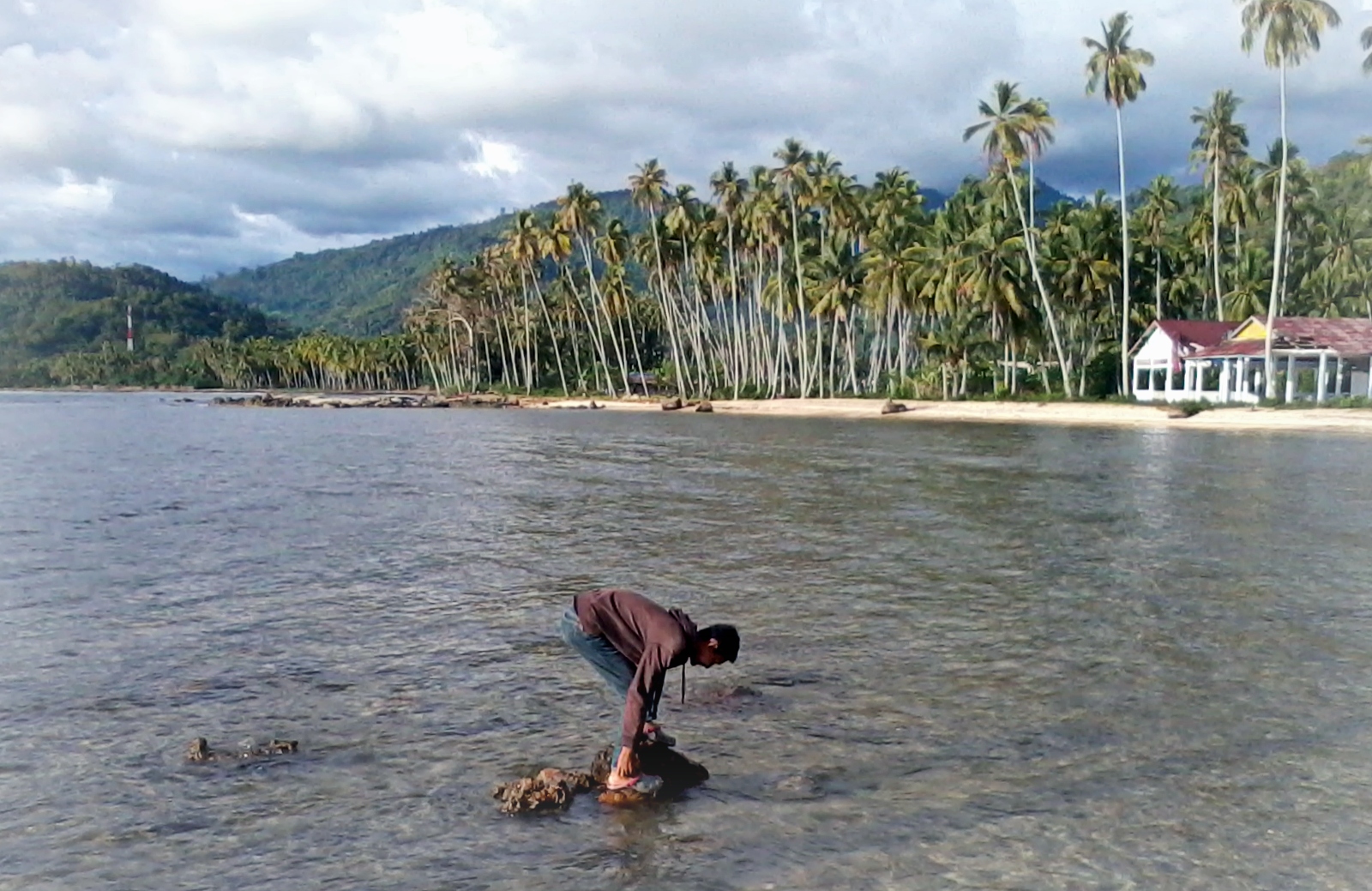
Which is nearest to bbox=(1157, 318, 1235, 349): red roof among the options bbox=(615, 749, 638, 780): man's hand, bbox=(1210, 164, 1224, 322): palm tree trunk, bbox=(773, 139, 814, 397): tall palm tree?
bbox=(1210, 164, 1224, 322): palm tree trunk

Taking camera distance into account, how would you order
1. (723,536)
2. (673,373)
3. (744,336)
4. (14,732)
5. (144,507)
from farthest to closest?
(673,373), (744,336), (144,507), (723,536), (14,732)

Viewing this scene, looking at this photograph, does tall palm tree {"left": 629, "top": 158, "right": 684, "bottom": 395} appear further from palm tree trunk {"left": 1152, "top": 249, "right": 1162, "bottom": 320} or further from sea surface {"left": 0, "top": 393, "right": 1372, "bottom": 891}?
sea surface {"left": 0, "top": 393, "right": 1372, "bottom": 891}

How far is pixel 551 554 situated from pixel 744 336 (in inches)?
3366

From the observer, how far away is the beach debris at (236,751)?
21.1ft

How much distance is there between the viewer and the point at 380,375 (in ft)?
547

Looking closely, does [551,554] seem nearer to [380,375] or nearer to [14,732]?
[14,732]

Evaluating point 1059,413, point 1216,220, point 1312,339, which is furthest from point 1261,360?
point 1059,413

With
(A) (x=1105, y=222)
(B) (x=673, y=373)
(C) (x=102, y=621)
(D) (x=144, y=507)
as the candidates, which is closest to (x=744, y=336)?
(B) (x=673, y=373)

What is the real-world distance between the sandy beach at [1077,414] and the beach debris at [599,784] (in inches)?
1805

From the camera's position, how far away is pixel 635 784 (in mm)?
5766

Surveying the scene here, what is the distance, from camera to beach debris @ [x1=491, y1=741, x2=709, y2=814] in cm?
566

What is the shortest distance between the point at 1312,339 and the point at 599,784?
6071cm

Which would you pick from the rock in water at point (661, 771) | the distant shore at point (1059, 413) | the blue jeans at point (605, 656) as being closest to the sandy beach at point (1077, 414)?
the distant shore at point (1059, 413)

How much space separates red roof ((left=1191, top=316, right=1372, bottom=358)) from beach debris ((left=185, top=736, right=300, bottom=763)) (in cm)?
5799
